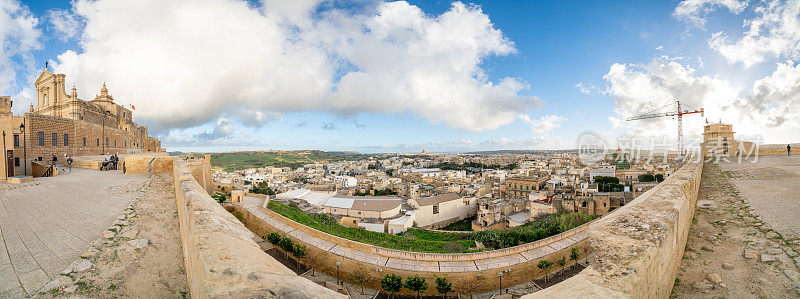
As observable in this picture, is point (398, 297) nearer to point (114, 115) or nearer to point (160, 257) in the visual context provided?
point (160, 257)

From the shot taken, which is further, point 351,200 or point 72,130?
point 351,200

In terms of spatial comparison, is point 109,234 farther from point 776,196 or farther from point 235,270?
point 776,196

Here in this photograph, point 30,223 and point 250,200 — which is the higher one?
point 30,223

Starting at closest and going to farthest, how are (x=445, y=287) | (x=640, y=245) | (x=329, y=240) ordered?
(x=640, y=245) → (x=445, y=287) → (x=329, y=240)

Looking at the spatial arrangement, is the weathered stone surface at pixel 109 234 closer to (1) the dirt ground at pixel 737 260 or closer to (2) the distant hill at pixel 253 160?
(1) the dirt ground at pixel 737 260

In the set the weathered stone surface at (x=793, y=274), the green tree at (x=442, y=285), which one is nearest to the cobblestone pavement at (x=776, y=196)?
the weathered stone surface at (x=793, y=274)

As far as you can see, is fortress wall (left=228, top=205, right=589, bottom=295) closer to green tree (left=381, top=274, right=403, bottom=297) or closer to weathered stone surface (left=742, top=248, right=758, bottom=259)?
green tree (left=381, top=274, right=403, bottom=297)

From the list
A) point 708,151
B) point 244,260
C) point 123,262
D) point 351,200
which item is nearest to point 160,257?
point 123,262
